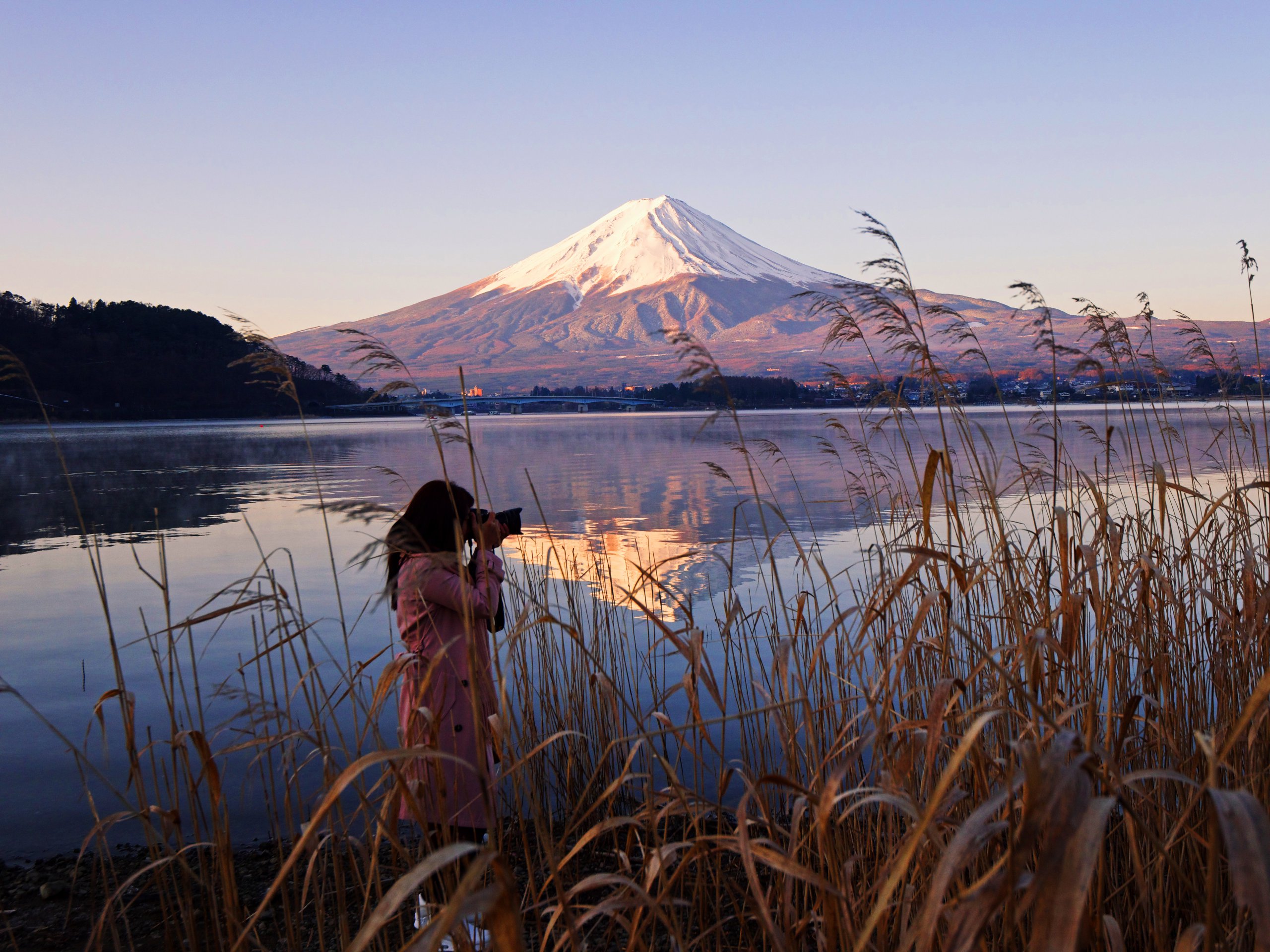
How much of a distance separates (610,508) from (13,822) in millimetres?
9200

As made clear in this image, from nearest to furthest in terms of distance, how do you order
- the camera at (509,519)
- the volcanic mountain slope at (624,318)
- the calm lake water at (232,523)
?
the camera at (509,519), the calm lake water at (232,523), the volcanic mountain slope at (624,318)

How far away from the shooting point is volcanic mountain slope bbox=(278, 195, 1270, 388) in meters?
148

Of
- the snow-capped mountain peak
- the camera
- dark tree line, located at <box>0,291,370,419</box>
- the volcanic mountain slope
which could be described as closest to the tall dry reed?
the camera

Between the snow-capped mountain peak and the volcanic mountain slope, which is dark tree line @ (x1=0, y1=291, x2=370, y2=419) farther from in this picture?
the snow-capped mountain peak

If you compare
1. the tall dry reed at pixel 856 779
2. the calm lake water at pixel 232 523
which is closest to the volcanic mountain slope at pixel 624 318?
the calm lake water at pixel 232 523

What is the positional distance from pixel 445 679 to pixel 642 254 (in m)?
188

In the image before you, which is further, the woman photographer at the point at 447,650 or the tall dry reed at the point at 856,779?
the woman photographer at the point at 447,650

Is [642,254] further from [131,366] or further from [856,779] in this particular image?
[856,779]

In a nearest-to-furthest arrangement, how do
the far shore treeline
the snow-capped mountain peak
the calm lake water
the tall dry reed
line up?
1. the tall dry reed
2. the calm lake water
3. the far shore treeline
4. the snow-capped mountain peak

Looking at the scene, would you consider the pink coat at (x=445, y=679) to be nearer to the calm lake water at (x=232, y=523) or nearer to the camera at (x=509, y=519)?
the camera at (x=509, y=519)

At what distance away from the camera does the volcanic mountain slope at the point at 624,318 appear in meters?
148

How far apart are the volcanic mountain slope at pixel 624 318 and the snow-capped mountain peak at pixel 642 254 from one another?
32cm

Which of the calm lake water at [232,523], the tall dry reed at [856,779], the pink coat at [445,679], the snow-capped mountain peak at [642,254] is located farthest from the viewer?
the snow-capped mountain peak at [642,254]

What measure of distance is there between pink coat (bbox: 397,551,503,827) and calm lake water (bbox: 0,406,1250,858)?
1.13ft
